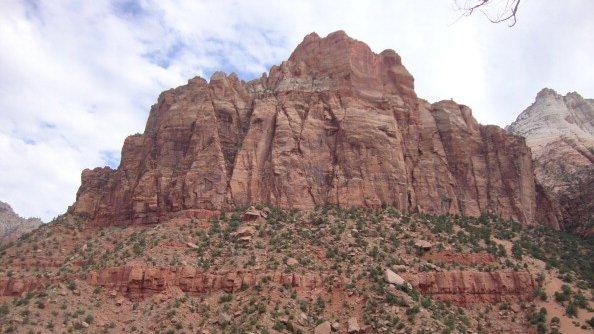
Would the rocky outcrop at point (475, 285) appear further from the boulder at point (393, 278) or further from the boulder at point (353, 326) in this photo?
the boulder at point (353, 326)

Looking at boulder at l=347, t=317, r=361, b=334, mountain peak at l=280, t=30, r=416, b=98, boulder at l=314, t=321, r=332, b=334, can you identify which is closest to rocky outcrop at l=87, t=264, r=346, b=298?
boulder at l=347, t=317, r=361, b=334

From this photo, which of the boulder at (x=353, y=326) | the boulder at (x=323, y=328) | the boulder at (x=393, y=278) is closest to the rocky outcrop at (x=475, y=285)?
the boulder at (x=393, y=278)

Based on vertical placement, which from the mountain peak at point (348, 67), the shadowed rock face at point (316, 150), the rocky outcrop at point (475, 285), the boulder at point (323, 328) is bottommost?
the boulder at point (323, 328)

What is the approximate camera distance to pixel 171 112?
75312 millimetres

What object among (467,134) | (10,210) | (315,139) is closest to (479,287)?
(315,139)

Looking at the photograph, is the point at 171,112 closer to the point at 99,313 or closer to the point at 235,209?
the point at 235,209

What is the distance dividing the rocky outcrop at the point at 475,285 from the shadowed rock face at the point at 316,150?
15459 mm

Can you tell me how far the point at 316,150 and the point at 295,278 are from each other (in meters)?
23.0

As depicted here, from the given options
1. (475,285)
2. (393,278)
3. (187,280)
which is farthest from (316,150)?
(475,285)

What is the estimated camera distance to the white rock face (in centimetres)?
9525

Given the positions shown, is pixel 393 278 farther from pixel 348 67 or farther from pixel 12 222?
pixel 12 222

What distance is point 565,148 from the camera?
335 feet

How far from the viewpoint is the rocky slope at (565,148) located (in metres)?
85.4

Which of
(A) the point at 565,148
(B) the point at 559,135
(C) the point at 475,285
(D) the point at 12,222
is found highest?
(B) the point at 559,135
